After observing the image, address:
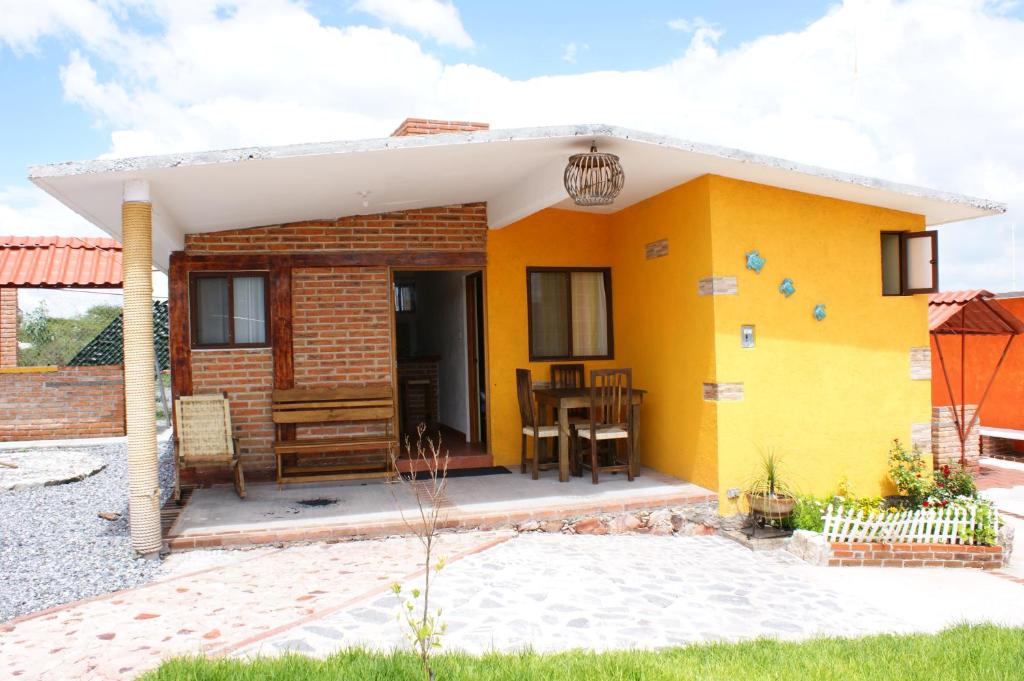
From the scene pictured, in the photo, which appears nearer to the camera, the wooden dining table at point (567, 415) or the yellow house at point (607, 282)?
the yellow house at point (607, 282)

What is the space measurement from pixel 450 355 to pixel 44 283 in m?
5.79

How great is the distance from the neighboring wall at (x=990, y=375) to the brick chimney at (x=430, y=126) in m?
8.27

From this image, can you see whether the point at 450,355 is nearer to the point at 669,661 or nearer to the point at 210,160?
the point at 210,160

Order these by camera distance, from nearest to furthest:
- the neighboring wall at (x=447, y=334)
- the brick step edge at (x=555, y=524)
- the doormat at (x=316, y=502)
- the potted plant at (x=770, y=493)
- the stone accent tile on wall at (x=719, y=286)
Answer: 1. the brick step edge at (x=555, y=524)
2. the potted plant at (x=770, y=493)
3. the doormat at (x=316, y=502)
4. the stone accent tile on wall at (x=719, y=286)
5. the neighboring wall at (x=447, y=334)

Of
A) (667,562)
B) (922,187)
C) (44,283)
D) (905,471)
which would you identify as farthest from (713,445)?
(44,283)

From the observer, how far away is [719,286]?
→ 6633 millimetres

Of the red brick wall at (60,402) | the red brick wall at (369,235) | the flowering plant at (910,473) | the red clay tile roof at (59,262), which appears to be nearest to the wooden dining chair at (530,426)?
the red brick wall at (369,235)

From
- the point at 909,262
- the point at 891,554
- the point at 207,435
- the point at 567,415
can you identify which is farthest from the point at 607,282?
the point at 207,435

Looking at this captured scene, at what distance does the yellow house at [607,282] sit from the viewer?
6410 millimetres

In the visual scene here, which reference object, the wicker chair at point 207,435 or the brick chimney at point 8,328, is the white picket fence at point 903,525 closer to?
the wicker chair at point 207,435

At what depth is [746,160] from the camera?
612cm

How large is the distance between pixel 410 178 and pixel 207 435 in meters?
2.97

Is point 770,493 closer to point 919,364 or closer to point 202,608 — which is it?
point 919,364


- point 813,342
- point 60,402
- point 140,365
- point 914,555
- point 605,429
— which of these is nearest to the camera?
point 140,365
